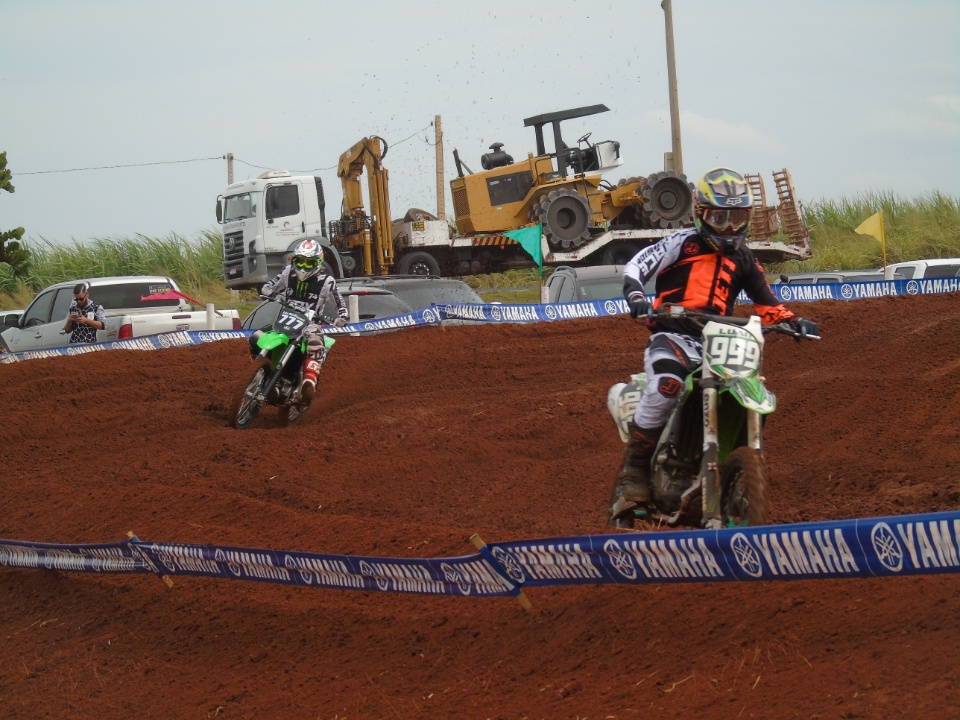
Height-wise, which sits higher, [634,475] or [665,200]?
[665,200]

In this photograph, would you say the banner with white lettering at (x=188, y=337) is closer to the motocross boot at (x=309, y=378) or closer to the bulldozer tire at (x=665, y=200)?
the motocross boot at (x=309, y=378)

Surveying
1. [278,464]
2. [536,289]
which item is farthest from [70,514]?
[536,289]

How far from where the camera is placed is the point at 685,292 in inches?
256

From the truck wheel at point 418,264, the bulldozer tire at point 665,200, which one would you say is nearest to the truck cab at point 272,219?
the truck wheel at point 418,264

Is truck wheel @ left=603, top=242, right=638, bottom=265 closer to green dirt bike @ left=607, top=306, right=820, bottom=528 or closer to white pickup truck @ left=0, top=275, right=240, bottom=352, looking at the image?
white pickup truck @ left=0, top=275, right=240, bottom=352

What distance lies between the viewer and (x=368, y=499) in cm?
934

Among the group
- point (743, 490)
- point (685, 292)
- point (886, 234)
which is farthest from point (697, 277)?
point (886, 234)

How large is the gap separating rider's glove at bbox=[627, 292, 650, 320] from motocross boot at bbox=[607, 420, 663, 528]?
27.5 inches

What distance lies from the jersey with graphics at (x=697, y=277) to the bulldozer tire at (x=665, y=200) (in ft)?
74.5

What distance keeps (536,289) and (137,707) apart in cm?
2739

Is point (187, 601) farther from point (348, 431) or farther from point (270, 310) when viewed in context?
point (270, 310)

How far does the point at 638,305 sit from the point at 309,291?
276 inches

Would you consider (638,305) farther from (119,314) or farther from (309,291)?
(119,314)

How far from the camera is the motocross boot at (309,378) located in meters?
12.0
